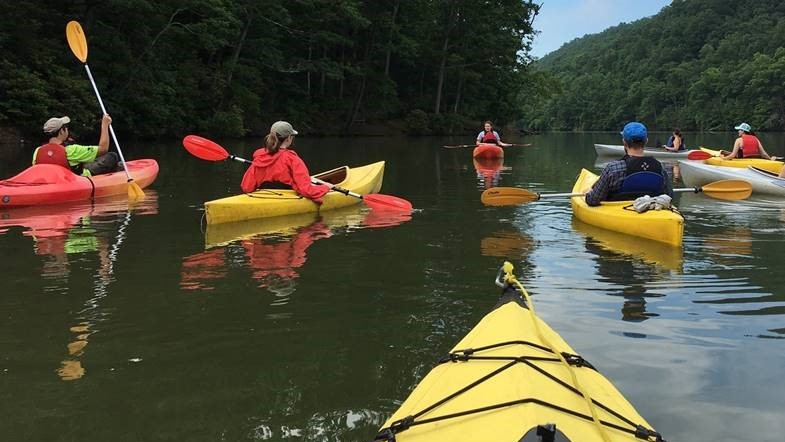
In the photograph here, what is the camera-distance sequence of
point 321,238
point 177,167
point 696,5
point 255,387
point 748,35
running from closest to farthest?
point 255,387, point 321,238, point 177,167, point 748,35, point 696,5

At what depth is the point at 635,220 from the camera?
6215mm

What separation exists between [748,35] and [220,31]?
8974cm

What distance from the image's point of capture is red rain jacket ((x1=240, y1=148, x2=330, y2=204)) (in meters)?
7.57

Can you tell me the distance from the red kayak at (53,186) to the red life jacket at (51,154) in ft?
0.34

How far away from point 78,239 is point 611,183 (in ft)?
17.6

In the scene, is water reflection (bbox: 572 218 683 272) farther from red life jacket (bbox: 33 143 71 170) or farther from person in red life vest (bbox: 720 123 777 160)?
person in red life vest (bbox: 720 123 777 160)

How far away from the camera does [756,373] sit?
315cm

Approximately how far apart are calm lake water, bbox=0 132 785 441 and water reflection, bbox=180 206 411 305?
3cm

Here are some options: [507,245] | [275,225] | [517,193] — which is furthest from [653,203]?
[275,225]

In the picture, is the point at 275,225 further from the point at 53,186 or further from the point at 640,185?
the point at 640,185

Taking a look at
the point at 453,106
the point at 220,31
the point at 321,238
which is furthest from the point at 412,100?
the point at 321,238

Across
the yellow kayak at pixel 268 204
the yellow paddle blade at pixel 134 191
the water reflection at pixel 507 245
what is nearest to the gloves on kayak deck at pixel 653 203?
the water reflection at pixel 507 245

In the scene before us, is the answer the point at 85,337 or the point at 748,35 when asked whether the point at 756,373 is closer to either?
the point at 85,337

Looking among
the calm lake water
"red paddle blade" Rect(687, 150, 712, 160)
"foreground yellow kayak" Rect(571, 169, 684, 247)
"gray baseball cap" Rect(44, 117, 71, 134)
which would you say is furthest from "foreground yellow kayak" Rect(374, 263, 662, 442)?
"red paddle blade" Rect(687, 150, 712, 160)
